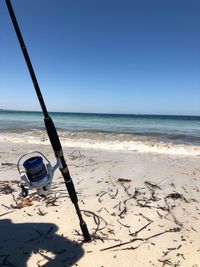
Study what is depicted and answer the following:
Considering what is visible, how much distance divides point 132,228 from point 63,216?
104 cm

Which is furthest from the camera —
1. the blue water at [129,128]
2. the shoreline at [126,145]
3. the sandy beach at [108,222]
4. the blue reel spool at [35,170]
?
the blue water at [129,128]

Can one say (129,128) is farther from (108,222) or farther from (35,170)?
(35,170)

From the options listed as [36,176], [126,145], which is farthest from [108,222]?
[126,145]

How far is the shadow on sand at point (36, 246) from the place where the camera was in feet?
9.51

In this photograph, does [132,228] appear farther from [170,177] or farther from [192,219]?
[170,177]

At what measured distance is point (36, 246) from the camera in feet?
10.4

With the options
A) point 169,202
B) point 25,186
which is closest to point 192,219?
point 169,202

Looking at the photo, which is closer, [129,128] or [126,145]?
[126,145]

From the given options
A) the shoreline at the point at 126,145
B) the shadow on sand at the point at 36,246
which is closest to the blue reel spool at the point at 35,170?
the shadow on sand at the point at 36,246

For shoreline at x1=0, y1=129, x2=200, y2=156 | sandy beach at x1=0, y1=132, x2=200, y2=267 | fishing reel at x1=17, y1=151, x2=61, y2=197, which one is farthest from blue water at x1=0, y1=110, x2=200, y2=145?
fishing reel at x1=17, y1=151, x2=61, y2=197

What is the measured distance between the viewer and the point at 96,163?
744cm

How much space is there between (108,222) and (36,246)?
1.07m

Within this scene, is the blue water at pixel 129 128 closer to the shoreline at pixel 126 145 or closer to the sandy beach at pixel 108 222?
the shoreline at pixel 126 145

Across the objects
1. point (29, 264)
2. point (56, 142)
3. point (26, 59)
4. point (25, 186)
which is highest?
point (26, 59)
